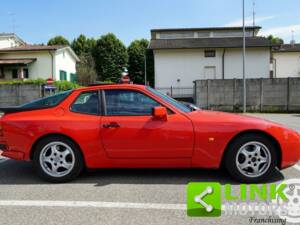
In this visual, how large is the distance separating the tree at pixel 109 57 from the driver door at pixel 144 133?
4531 cm

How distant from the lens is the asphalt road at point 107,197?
338cm

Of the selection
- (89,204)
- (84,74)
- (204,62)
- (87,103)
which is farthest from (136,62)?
(89,204)

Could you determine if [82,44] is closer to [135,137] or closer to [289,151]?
[135,137]

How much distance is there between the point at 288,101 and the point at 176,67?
1165 cm

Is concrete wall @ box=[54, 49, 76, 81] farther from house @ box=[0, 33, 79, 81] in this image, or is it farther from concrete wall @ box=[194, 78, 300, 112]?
concrete wall @ box=[194, 78, 300, 112]

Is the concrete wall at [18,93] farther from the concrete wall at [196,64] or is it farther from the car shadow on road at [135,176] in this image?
the car shadow on road at [135,176]

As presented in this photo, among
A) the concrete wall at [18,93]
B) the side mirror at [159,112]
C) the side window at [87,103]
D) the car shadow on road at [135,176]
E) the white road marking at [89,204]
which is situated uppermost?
the concrete wall at [18,93]

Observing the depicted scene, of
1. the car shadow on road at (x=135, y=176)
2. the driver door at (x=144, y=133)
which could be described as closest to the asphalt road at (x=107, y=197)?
the car shadow on road at (x=135, y=176)

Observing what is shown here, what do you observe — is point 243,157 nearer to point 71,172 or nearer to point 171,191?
point 171,191

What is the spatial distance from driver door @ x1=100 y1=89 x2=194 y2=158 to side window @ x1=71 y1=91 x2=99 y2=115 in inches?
8.6

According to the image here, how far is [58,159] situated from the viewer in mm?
4660

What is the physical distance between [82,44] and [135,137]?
57.2 meters

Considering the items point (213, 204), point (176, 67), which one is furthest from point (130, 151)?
point (176, 67)

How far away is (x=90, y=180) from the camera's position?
4770 mm
